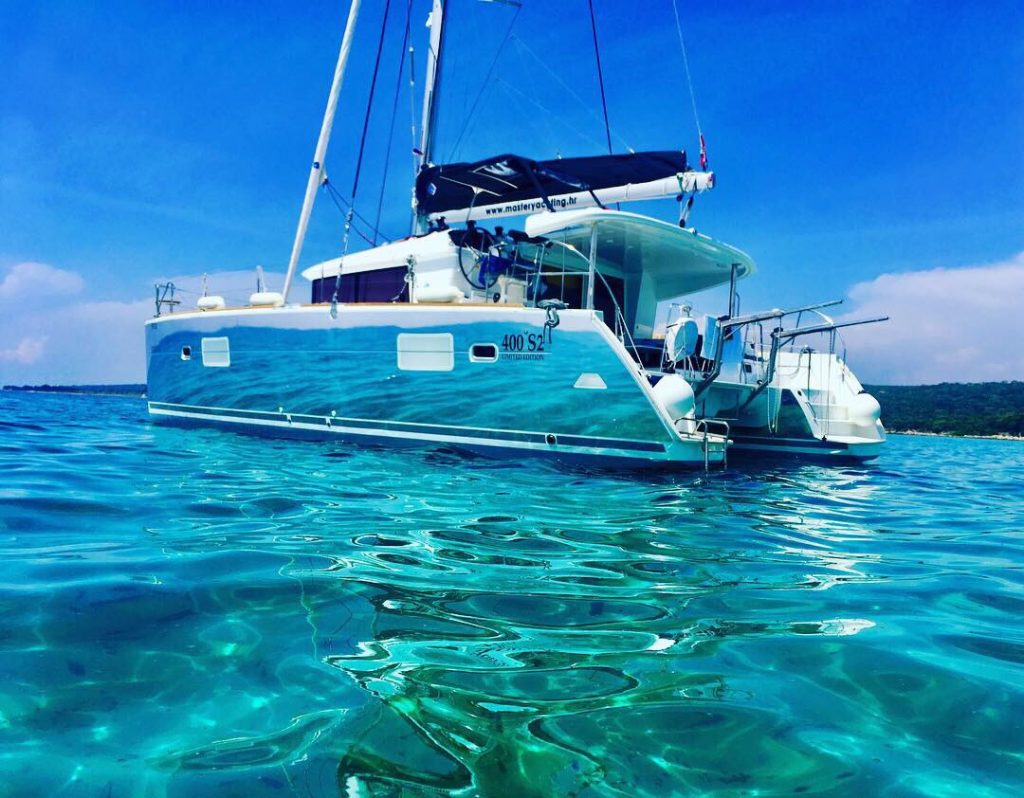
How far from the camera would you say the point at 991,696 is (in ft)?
5.82

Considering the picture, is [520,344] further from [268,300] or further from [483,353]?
[268,300]

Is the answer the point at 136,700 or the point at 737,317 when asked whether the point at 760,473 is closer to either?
the point at 737,317

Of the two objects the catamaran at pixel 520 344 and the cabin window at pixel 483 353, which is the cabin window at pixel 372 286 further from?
the cabin window at pixel 483 353

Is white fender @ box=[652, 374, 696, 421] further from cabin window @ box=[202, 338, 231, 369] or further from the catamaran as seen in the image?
cabin window @ box=[202, 338, 231, 369]

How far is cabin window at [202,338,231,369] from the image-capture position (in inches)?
410

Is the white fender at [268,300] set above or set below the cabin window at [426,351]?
above

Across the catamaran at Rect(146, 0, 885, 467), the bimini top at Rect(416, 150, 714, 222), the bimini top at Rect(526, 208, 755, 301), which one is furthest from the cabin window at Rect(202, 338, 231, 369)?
the bimini top at Rect(526, 208, 755, 301)

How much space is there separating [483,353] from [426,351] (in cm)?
A: 82

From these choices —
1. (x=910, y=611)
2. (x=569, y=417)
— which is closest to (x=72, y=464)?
(x=569, y=417)

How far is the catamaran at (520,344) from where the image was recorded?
732 cm

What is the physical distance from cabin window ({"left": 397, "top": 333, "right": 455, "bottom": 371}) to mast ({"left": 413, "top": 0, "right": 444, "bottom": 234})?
4.94 meters

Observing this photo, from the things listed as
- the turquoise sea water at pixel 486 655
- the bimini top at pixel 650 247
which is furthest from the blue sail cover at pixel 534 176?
the turquoise sea water at pixel 486 655

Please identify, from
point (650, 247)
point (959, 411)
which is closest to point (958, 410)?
point (959, 411)

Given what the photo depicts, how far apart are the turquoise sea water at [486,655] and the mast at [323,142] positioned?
739cm
